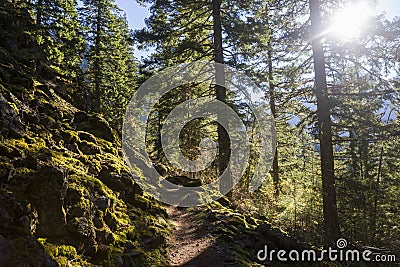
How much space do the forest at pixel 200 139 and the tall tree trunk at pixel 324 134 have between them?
0.04 metres

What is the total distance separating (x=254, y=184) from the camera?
15.3m

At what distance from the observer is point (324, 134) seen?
9664 mm

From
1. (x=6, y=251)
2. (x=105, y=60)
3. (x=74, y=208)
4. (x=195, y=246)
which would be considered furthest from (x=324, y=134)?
(x=105, y=60)

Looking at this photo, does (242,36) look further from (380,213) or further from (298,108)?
(380,213)

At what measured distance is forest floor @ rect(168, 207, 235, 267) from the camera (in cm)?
619

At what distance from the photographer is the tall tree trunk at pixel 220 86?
12.4m

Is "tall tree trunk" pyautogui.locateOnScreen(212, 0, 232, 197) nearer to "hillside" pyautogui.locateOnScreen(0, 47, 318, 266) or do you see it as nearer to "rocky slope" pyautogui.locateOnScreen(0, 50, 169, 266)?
"hillside" pyautogui.locateOnScreen(0, 47, 318, 266)

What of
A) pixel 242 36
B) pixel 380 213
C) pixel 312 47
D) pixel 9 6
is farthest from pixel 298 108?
pixel 9 6

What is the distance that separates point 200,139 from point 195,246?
1143cm

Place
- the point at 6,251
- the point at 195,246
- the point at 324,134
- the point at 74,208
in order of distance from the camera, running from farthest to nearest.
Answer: the point at 324,134
the point at 195,246
the point at 74,208
the point at 6,251

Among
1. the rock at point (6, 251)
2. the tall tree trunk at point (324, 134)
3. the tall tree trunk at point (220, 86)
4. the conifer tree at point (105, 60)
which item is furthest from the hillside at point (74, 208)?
the conifer tree at point (105, 60)

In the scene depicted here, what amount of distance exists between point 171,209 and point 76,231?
559 cm

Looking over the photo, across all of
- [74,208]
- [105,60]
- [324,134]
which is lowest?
[74,208]

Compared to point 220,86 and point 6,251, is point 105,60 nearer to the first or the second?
point 220,86
